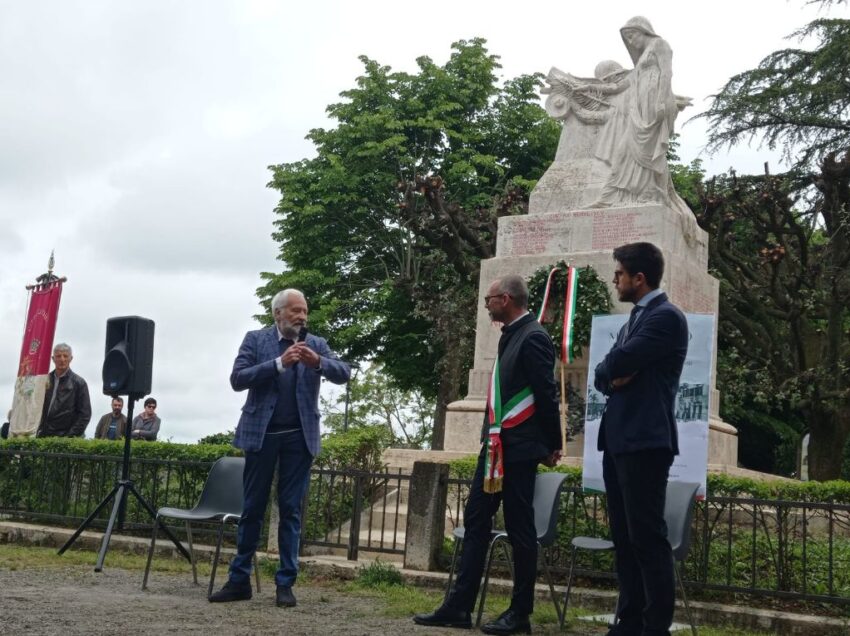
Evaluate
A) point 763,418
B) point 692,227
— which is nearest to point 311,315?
point 763,418

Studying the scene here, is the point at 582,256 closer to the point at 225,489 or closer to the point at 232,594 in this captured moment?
the point at 225,489

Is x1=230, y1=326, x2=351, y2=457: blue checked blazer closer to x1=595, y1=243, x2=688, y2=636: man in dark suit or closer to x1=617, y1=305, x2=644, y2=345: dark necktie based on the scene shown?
x1=617, y1=305, x2=644, y2=345: dark necktie

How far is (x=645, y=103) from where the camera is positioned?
14.8 meters

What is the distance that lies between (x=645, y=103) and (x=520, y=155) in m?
16.7

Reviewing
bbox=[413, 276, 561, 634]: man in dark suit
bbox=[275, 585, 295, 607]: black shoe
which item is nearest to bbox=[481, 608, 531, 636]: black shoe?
bbox=[413, 276, 561, 634]: man in dark suit

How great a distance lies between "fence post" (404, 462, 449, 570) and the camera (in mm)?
8930

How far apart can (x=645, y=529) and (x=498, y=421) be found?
4.49 ft

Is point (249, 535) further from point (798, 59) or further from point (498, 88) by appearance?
point (498, 88)

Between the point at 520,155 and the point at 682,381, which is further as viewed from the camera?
the point at 520,155

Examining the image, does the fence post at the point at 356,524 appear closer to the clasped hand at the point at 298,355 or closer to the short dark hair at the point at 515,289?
the clasped hand at the point at 298,355

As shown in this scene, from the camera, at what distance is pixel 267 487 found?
286 inches

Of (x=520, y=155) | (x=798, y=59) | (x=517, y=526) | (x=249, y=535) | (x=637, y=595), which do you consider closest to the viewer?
(x=637, y=595)

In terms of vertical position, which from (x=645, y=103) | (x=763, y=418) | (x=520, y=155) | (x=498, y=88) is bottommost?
(x=763, y=418)

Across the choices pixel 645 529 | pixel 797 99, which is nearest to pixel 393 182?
pixel 797 99
